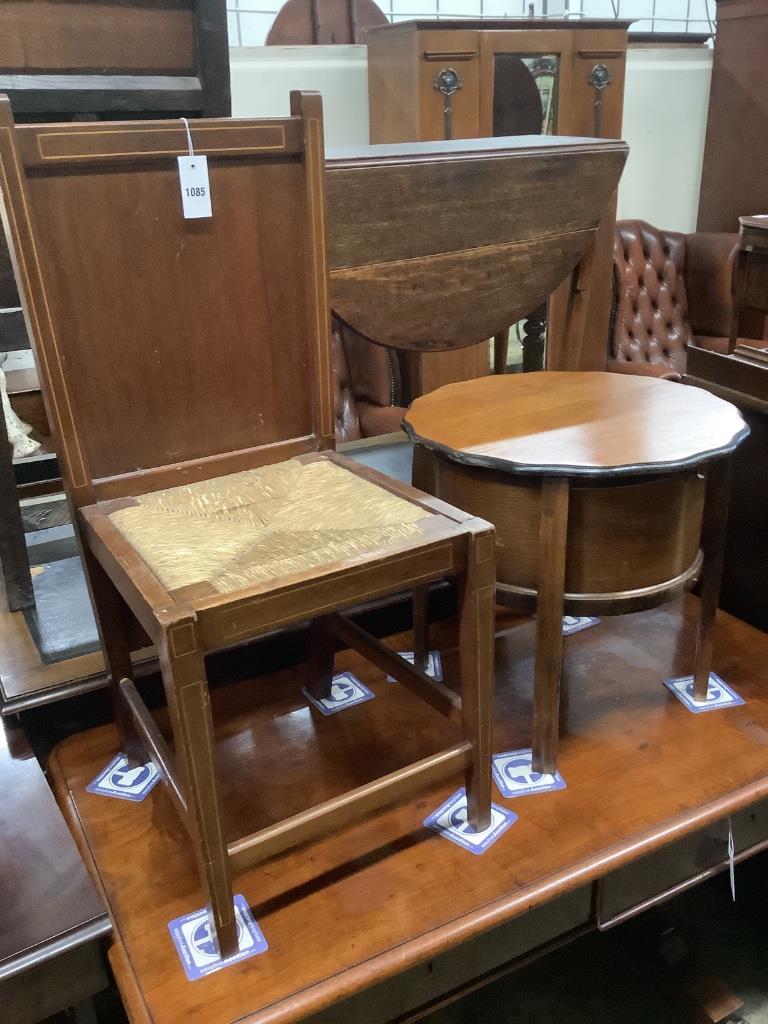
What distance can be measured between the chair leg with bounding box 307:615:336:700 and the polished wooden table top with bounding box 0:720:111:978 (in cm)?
49

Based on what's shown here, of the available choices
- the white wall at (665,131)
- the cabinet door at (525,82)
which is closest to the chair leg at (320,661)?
the cabinet door at (525,82)

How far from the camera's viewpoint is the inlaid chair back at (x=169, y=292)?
1097 mm

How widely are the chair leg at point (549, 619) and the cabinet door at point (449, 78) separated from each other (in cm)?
204

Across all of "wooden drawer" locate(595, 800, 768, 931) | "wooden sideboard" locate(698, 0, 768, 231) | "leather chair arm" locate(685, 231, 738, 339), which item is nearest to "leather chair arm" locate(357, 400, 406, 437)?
"wooden drawer" locate(595, 800, 768, 931)

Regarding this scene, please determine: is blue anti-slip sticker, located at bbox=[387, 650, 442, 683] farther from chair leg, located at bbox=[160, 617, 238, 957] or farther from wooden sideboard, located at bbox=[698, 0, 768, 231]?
wooden sideboard, located at bbox=[698, 0, 768, 231]

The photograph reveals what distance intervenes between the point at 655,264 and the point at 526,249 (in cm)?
211

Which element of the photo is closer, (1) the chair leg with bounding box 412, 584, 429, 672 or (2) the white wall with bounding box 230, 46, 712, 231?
(1) the chair leg with bounding box 412, 584, 429, 672

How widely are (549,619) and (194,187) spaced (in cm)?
78

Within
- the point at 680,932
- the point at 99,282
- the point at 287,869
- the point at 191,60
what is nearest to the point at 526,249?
the point at 191,60

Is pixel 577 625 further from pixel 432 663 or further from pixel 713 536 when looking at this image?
pixel 713 536

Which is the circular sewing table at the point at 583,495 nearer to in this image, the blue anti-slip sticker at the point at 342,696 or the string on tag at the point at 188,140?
the blue anti-slip sticker at the point at 342,696

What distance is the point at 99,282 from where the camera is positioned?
1.15 metres

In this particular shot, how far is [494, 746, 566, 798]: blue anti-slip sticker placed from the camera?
→ 4.33 ft

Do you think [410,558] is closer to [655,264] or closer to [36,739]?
[36,739]
